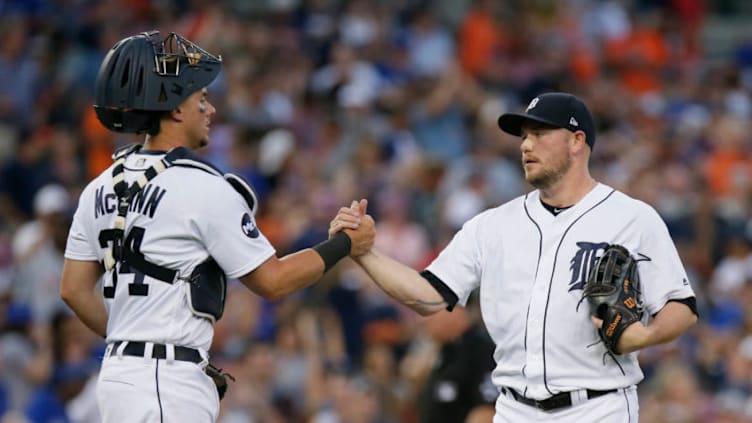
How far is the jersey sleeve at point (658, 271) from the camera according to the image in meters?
6.02

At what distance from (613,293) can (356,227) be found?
1.20 metres

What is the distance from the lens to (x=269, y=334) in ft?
38.2

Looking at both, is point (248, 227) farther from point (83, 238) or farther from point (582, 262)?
point (582, 262)

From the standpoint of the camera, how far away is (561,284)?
19.9 ft

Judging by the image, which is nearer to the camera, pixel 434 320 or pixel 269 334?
pixel 434 320

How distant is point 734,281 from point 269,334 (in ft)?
14.2

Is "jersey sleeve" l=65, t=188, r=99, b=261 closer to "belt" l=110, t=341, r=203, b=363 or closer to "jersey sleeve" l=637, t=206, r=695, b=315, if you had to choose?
"belt" l=110, t=341, r=203, b=363

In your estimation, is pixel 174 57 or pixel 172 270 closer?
pixel 172 270

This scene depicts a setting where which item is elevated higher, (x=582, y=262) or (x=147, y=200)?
(x=147, y=200)

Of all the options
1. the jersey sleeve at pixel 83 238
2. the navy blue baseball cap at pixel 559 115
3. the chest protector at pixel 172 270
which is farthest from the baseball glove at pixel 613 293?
the jersey sleeve at pixel 83 238

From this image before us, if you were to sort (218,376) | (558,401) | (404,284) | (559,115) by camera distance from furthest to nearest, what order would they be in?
(404,284) → (559,115) → (558,401) → (218,376)

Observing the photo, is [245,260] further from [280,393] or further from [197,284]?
[280,393]

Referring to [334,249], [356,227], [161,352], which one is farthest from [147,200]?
[356,227]

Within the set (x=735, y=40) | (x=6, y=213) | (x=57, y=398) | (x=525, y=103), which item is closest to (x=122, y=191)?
(x=57, y=398)
